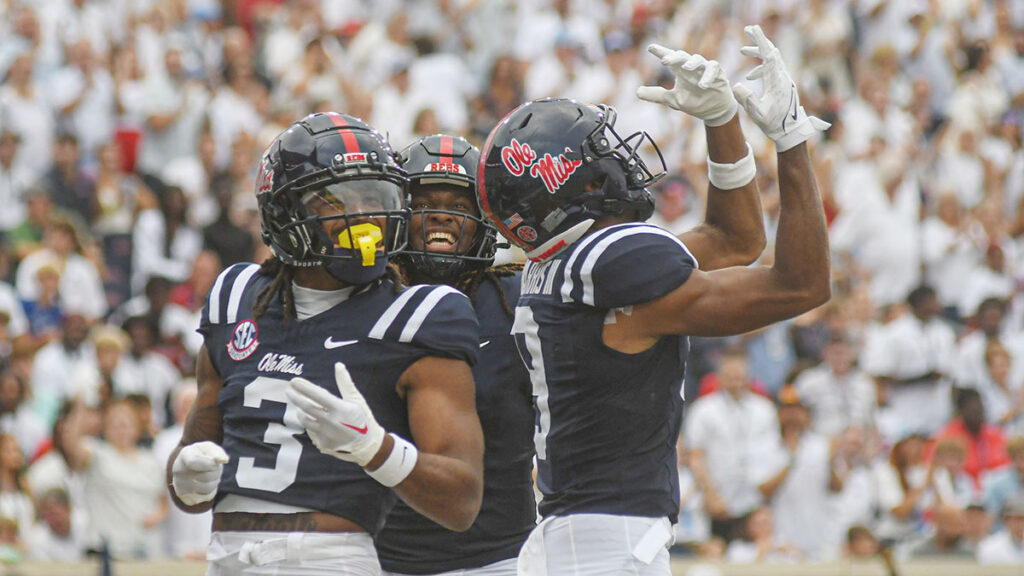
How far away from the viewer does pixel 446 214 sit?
14.7ft

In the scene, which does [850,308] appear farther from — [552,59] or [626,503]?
[626,503]

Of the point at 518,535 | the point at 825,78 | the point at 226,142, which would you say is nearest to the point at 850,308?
the point at 825,78

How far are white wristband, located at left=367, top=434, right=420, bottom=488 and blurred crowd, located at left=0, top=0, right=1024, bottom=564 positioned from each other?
486 cm

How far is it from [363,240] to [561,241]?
511mm

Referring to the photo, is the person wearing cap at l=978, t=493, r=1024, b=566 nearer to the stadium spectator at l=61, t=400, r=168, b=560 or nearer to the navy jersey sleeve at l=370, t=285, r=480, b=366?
the stadium spectator at l=61, t=400, r=168, b=560

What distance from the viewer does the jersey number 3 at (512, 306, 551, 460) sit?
12.2 feet

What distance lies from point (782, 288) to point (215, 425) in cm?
150

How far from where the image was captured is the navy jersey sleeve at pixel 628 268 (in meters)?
3.47

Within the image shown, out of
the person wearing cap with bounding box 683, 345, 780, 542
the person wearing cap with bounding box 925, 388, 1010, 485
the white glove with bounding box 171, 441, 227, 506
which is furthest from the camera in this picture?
the person wearing cap with bounding box 925, 388, 1010, 485

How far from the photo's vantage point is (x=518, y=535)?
14.7 feet

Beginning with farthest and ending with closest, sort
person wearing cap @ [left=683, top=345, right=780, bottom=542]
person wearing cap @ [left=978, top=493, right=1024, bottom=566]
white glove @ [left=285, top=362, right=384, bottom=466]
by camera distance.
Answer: person wearing cap @ [left=683, top=345, right=780, bottom=542], person wearing cap @ [left=978, top=493, right=1024, bottom=566], white glove @ [left=285, top=362, right=384, bottom=466]

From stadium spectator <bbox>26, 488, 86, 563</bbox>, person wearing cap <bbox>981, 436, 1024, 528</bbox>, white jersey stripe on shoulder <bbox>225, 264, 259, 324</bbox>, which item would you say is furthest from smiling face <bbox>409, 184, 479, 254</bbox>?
person wearing cap <bbox>981, 436, 1024, 528</bbox>

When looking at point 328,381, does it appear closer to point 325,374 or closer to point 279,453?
point 325,374

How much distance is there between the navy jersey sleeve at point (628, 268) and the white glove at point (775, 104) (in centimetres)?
35
